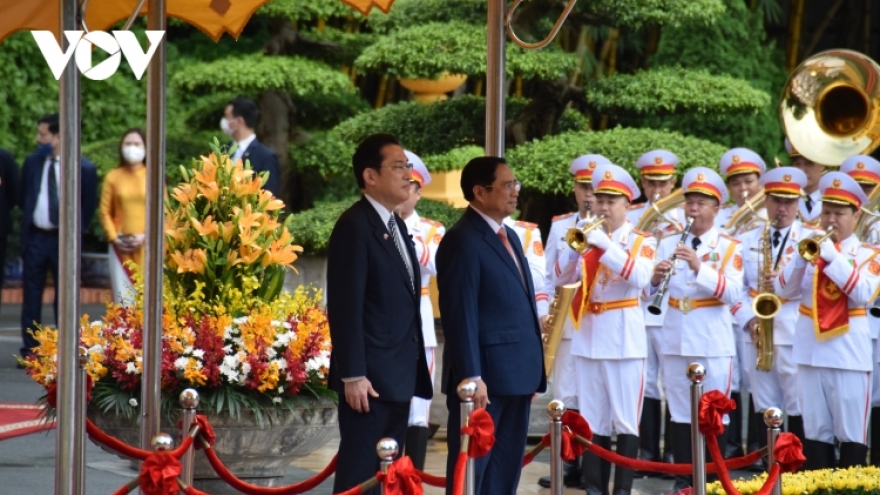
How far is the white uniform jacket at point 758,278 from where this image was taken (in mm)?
8914

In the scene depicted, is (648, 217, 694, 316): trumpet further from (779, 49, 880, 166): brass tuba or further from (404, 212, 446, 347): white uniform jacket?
(779, 49, 880, 166): brass tuba

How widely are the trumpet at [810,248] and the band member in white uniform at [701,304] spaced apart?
0.50 m

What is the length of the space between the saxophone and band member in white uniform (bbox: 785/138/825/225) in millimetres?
694

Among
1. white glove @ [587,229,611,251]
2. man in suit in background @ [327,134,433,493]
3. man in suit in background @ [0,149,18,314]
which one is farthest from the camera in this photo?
man in suit in background @ [0,149,18,314]

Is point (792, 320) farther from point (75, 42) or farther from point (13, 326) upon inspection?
point (13, 326)

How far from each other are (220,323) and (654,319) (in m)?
3.03

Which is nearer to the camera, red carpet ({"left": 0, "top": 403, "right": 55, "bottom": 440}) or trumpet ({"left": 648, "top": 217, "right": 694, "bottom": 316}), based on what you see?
trumpet ({"left": 648, "top": 217, "right": 694, "bottom": 316})

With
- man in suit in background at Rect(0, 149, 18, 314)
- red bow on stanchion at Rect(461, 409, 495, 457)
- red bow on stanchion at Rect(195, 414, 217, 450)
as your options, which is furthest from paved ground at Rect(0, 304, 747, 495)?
red bow on stanchion at Rect(461, 409, 495, 457)

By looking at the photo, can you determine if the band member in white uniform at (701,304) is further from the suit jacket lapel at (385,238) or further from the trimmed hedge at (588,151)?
the suit jacket lapel at (385,238)

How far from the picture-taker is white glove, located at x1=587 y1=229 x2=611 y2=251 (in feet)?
25.2

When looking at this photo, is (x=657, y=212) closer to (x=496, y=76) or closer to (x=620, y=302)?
(x=620, y=302)

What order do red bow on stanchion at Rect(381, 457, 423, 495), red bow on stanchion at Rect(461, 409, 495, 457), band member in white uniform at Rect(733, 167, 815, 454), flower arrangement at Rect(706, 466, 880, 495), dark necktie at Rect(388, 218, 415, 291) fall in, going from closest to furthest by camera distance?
red bow on stanchion at Rect(381, 457, 423, 495) < red bow on stanchion at Rect(461, 409, 495, 457) < dark necktie at Rect(388, 218, 415, 291) < flower arrangement at Rect(706, 466, 880, 495) < band member in white uniform at Rect(733, 167, 815, 454)

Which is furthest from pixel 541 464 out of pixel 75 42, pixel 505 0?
pixel 75 42

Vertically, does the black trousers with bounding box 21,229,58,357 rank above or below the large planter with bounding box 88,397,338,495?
above
